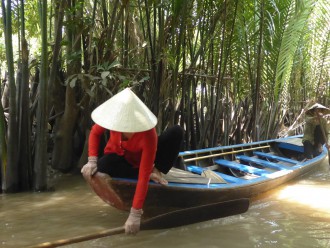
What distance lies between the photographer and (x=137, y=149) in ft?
8.84

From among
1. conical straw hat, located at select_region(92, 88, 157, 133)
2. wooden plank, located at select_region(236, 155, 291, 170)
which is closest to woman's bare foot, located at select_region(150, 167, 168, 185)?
conical straw hat, located at select_region(92, 88, 157, 133)

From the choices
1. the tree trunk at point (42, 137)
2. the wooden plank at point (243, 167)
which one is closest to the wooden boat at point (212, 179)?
the wooden plank at point (243, 167)

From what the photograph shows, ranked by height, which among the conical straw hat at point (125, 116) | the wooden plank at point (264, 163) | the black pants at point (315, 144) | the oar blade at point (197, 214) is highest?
the conical straw hat at point (125, 116)

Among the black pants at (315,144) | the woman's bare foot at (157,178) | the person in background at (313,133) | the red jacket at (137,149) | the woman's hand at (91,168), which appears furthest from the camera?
the black pants at (315,144)

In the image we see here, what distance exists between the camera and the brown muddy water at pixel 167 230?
9.32ft

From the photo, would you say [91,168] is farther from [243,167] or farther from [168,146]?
[243,167]

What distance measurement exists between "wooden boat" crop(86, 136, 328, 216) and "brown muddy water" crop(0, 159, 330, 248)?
20 cm

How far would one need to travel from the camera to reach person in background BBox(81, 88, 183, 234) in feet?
7.55

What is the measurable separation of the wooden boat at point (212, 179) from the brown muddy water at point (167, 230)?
0.20 meters

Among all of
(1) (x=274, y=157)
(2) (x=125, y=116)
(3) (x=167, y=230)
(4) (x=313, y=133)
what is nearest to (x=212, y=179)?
(3) (x=167, y=230)

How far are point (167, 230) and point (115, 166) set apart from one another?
2.45 feet

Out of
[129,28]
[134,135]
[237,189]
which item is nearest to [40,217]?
[134,135]

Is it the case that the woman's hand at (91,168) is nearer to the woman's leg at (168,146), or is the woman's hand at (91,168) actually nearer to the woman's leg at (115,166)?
the woman's leg at (115,166)

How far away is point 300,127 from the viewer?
9250mm
